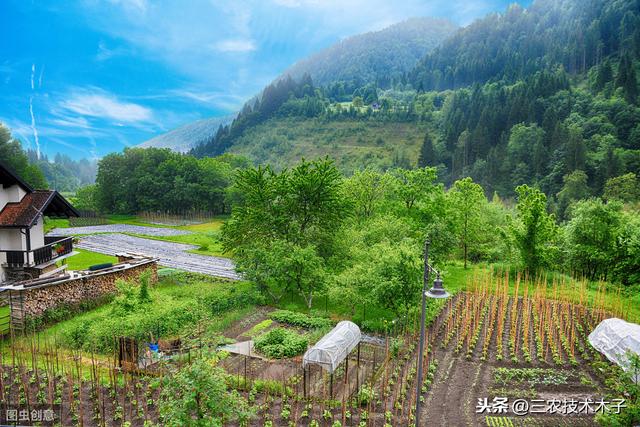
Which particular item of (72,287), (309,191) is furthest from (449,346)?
(72,287)

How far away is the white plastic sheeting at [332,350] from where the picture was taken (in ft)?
42.2

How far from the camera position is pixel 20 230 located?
66.8ft

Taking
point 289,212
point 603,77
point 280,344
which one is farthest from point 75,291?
point 603,77

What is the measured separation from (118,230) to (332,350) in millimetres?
44194

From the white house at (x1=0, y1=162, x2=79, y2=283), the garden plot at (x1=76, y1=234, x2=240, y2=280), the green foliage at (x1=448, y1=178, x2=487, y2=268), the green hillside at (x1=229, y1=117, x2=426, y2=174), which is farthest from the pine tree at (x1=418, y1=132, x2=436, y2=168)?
the white house at (x1=0, y1=162, x2=79, y2=283)

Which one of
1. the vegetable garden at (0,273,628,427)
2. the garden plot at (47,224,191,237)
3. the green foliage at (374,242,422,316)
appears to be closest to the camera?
the vegetable garden at (0,273,628,427)

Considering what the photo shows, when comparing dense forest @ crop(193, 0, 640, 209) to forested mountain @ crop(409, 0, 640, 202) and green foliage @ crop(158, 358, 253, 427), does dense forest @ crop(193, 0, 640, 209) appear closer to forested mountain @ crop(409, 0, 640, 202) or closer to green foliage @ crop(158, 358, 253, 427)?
forested mountain @ crop(409, 0, 640, 202)

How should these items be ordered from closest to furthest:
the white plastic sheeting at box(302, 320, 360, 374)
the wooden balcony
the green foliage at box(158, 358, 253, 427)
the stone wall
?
the green foliage at box(158, 358, 253, 427) < the white plastic sheeting at box(302, 320, 360, 374) < the stone wall < the wooden balcony

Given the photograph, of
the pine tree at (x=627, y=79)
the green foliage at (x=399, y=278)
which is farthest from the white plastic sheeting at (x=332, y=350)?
the pine tree at (x=627, y=79)

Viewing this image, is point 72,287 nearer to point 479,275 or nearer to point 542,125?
point 479,275

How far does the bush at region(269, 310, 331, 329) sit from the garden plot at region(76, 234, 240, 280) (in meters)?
7.64

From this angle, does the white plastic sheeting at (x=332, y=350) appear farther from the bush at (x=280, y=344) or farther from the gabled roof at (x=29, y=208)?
the gabled roof at (x=29, y=208)

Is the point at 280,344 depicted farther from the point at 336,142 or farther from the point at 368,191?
the point at 336,142

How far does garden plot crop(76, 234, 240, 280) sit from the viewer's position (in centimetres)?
2942
